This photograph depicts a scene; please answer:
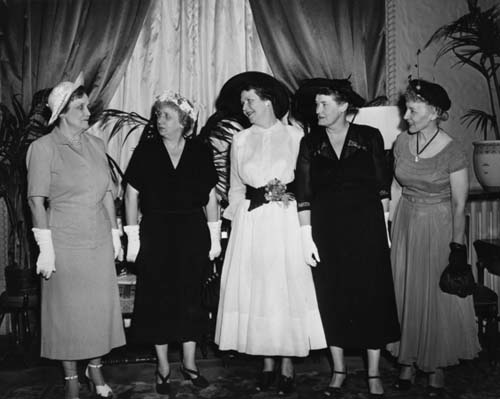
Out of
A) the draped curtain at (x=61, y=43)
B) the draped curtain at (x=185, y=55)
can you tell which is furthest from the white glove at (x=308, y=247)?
the draped curtain at (x=61, y=43)

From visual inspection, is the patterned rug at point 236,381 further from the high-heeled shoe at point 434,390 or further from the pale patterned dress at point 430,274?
the pale patterned dress at point 430,274

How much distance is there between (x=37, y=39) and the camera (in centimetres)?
450

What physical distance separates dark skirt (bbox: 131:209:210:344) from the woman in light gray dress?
0.21 meters

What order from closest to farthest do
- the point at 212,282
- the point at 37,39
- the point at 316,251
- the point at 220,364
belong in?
the point at 316,251, the point at 212,282, the point at 220,364, the point at 37,39

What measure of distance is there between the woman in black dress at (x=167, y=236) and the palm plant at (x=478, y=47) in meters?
2.46

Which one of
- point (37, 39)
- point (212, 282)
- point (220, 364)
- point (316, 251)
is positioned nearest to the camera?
point (316, 251)

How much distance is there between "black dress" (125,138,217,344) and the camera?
3303mm

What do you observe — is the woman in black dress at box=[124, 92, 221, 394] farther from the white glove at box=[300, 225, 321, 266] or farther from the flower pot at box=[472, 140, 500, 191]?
the flower pot at box=[472, 140, 500, 191]

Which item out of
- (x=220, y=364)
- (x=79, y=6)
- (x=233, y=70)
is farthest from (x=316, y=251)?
(x=79, y=6)

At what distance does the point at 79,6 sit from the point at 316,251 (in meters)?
2.83

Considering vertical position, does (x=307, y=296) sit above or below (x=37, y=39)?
below

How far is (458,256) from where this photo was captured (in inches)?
122

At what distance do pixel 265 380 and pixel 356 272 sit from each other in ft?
2.77

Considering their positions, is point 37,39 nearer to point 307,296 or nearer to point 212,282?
point 212,282
